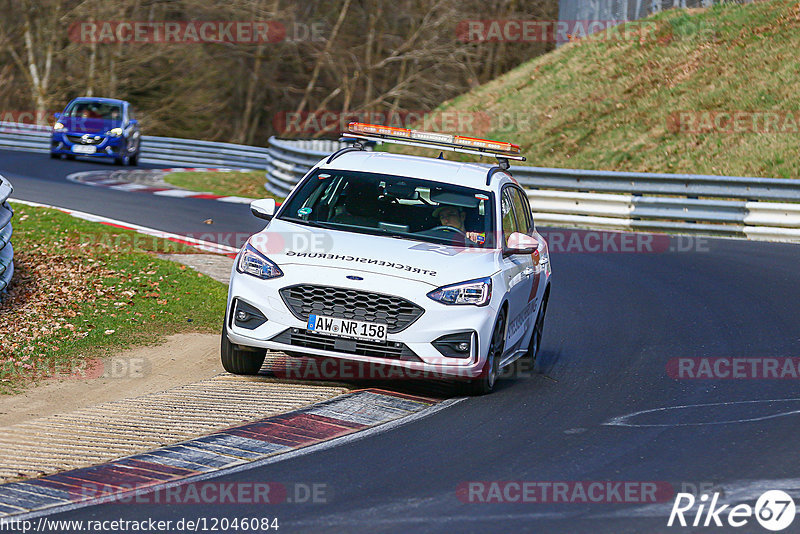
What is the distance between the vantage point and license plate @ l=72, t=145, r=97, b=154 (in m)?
31.7

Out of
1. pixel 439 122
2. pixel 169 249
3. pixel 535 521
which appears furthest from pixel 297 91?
pixel 535 521

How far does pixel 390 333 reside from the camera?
8.47 m

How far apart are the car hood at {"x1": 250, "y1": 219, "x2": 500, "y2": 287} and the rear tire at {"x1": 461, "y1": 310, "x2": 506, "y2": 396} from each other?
429 mm

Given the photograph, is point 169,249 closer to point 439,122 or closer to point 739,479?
point 739,479

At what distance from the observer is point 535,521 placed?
19.1ft

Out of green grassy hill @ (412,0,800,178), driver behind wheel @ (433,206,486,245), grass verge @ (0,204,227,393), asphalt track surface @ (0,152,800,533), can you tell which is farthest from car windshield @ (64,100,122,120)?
driver behind wheel @ (433,206,486,245)

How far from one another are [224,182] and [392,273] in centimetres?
2133

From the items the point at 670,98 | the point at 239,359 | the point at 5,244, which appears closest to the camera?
the point at 239,359

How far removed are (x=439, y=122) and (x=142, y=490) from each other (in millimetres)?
28950
